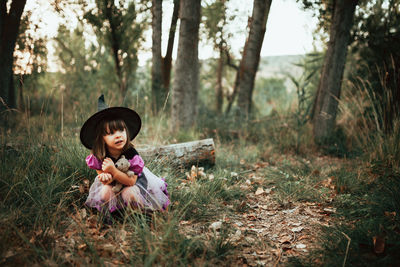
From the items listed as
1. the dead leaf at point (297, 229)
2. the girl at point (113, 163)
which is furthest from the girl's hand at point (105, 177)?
the dead leaf at point (297, 229)

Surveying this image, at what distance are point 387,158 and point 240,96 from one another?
4.41m

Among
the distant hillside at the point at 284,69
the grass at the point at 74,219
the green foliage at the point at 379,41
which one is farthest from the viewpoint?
the distant hillside at the point at 284,69

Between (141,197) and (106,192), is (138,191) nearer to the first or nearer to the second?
(141,197)

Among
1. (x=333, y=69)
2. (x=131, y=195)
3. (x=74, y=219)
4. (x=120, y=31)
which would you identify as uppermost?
(x=120, y=31)

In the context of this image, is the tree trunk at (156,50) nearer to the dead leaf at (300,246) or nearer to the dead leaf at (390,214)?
the dead leaf at (300,246)

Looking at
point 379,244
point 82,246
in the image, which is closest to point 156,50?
point 82,246

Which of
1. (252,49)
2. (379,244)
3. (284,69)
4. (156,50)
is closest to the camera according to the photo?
(379,244)

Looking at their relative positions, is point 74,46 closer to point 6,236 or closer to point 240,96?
point 240,96

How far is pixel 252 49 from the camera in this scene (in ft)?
23.5

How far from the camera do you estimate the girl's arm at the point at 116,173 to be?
2.15 meters

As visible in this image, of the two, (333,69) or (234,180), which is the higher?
(333,69)

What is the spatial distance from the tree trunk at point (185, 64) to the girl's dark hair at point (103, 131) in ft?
11.1

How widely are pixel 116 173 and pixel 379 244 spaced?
2.10 m

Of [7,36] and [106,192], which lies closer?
[106,192]
